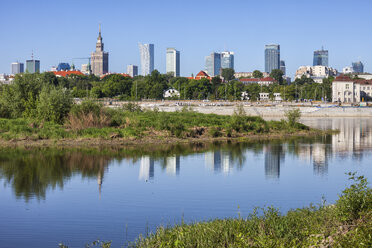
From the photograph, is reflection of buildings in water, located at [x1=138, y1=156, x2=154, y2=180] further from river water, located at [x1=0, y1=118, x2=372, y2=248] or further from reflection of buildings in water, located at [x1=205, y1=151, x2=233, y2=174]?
reflection of buildings in water, located at [x1=205, y1=151, x2=233, y2=174]

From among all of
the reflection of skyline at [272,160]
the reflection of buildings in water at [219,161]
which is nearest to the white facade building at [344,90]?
the reflection of skyline at [272,160]

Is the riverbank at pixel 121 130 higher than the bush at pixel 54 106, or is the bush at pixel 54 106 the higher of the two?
the bush at pixel 54 106

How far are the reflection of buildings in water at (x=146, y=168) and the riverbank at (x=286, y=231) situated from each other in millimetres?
10308

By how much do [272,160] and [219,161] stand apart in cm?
308

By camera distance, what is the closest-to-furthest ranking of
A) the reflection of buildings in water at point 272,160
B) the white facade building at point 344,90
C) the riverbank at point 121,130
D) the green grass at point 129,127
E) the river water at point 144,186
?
the river water at point 144,186 < the reflection of buildings in water at point 272,160 < the riverbank at point 121,130 < the green grass at point 129,127 < the white facade building at point 344,90

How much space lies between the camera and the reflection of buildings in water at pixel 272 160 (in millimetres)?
22964

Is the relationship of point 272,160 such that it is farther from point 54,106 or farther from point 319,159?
point 54,106

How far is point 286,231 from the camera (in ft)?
34.8

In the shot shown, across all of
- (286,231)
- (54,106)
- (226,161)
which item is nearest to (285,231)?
(286,231)

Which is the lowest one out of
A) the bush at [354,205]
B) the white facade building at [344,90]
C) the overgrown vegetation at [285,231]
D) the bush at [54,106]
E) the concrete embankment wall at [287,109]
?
Result: the overgrown vegetation at [285,231]

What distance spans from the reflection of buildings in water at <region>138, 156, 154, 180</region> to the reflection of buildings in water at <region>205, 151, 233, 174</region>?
291 centimetres

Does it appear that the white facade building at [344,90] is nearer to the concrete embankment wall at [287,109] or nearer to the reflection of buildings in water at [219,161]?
the concrete embankment wall at [287,109]

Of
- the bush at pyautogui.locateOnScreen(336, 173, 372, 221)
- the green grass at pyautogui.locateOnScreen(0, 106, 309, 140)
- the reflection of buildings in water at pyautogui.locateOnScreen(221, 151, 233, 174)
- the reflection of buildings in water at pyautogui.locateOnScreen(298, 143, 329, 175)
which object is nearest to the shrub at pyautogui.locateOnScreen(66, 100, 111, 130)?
the green grass at pyautogui.locateOnScreen(0, 106, 309, 140)

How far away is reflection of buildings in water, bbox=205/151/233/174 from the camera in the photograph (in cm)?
2436
